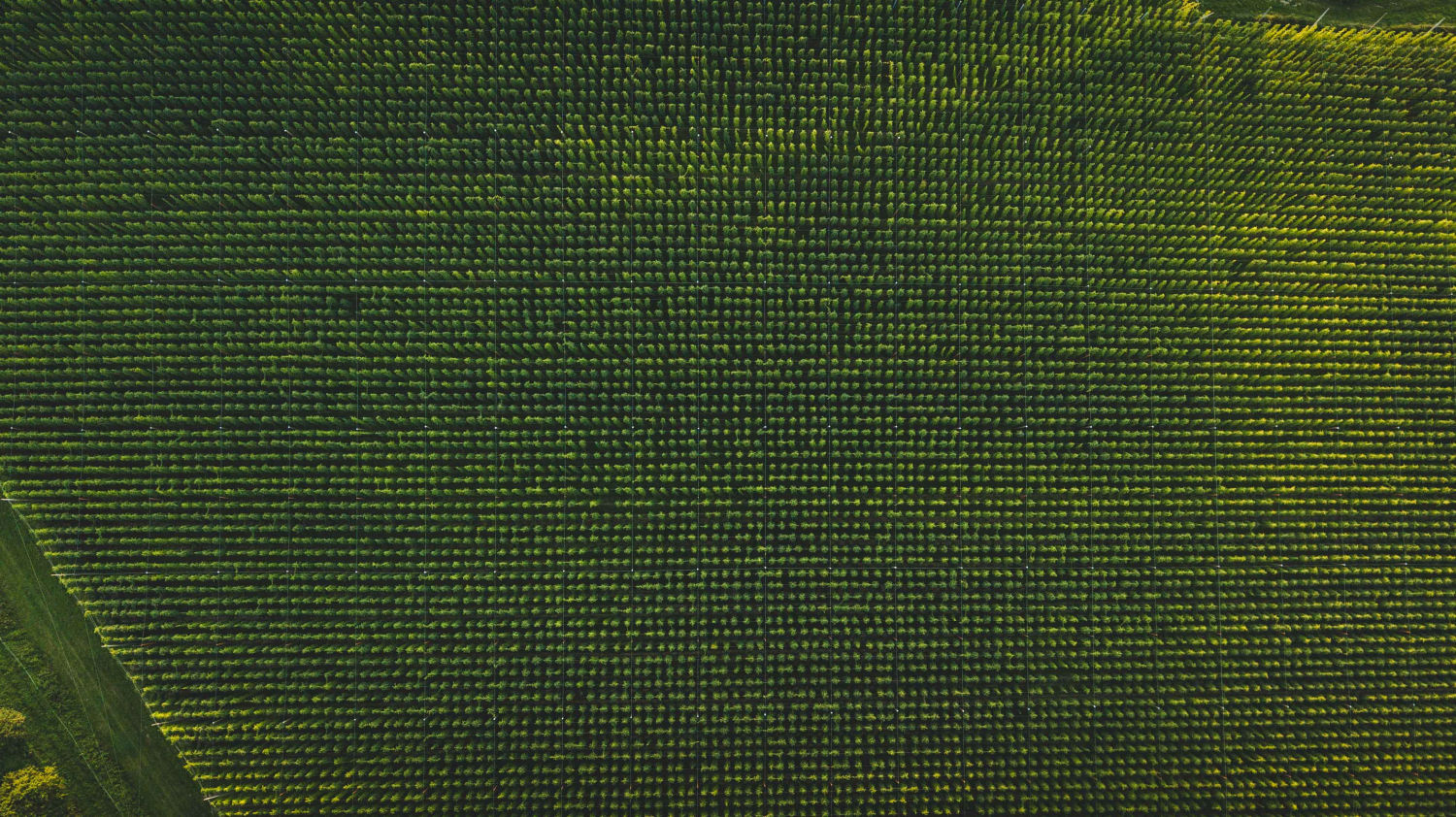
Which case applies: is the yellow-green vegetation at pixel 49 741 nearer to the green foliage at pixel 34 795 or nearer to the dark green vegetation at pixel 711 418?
the green foliage at pixel 34 795

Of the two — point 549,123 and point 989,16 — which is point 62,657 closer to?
point 549,123

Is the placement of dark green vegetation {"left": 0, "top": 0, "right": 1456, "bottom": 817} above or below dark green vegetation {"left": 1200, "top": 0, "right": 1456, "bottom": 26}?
below

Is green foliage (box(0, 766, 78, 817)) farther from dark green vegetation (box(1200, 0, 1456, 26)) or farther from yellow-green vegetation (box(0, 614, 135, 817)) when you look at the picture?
dark green vegetation (box(1200, 0, 1456, 26))

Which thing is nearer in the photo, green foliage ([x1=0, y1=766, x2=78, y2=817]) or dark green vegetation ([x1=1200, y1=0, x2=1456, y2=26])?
green foliage ([x1=0, y1=766, x2=78, y2=817])

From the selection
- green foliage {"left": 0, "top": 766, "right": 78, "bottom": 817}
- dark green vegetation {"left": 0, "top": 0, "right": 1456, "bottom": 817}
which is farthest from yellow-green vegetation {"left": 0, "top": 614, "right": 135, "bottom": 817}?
dark green vegetation {"left": 0, "top": 0, "right": 1456, "bottom": 817}

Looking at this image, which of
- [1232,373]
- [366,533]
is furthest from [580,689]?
[1232,373]

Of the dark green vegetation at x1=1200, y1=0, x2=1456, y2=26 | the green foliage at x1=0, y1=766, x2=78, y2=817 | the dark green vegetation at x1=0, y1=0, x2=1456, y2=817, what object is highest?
the dark green vegetation at x1=1200, y1=0, x2=1456, y2=26
